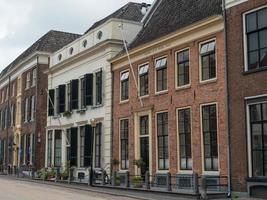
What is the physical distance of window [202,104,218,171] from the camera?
23.4m

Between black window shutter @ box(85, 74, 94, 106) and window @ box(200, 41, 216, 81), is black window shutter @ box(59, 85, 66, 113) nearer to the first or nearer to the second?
black window shutter @ box(85, 74, 94, 106)

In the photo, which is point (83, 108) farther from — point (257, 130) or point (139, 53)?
point (257, 130)

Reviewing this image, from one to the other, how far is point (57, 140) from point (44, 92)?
8309 millimetres

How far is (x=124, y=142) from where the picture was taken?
1233 inches

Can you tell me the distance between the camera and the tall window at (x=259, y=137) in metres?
20.4

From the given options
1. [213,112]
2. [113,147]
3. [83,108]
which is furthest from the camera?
[83,108]

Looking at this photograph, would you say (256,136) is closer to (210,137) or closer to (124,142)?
(210,137)

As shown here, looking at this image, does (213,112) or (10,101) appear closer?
(213,112)

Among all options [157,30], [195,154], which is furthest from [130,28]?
[195,154]

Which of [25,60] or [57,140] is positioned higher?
[25,60]

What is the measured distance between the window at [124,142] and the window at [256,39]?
11.3 m

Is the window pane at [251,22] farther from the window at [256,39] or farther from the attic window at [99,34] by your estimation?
the attic window at [99,34]

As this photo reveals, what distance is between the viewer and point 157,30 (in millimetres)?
30062

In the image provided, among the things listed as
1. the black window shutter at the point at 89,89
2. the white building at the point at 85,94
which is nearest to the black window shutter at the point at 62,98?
the white building at the point at 85,94
